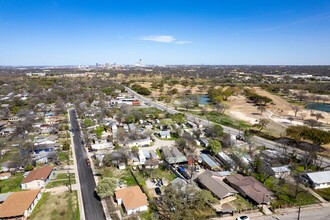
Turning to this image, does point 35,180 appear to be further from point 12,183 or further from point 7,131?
point 7,131

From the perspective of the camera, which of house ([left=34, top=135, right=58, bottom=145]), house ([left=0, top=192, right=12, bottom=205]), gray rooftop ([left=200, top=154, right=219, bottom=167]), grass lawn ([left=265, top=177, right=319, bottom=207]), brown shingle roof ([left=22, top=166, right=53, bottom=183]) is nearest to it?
house ([left=0, top=192, right=12, bottom=205])

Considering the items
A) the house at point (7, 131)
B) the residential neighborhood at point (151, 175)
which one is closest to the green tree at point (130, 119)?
the residential neighborhood at point (151, 175)

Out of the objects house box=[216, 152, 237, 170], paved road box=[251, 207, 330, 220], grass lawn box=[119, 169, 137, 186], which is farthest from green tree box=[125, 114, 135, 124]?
paved road box=[251, 207, 330, 220]

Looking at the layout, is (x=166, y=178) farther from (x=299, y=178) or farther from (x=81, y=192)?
(x=299, y=178)

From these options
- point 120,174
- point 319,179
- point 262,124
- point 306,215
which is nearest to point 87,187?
point 120,174

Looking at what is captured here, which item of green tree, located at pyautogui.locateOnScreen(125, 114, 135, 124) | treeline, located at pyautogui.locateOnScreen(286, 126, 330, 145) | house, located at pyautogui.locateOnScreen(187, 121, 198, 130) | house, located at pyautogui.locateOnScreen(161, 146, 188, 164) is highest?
treeline, located at pyautogui.locateOnScreen(286, 126, 330, 145)

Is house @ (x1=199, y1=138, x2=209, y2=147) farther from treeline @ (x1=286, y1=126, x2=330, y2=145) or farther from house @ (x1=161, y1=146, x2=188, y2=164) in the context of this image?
treeline @ (x1=286, y1=126, x2=330, y2=145)
